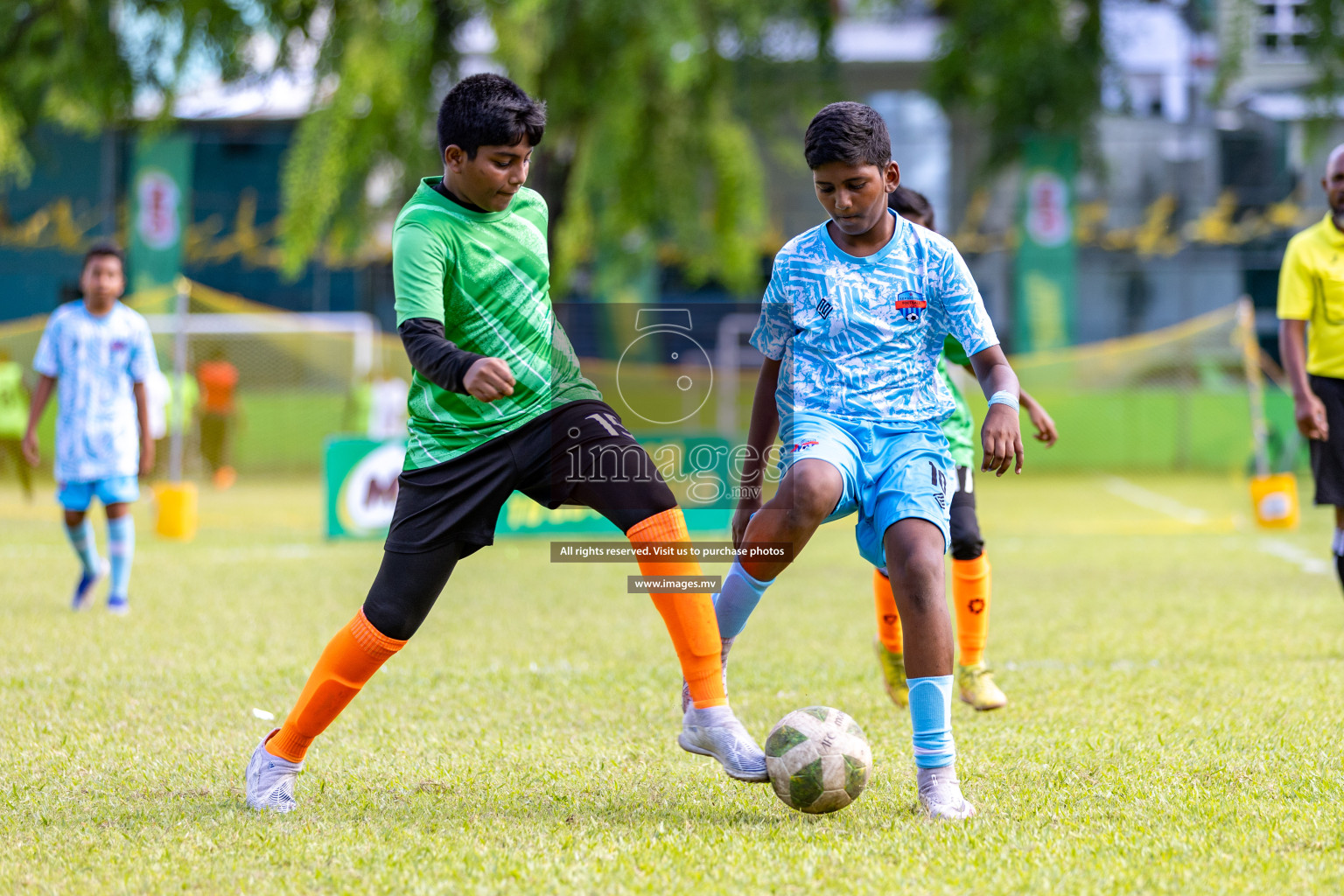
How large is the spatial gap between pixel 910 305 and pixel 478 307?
3.71ft

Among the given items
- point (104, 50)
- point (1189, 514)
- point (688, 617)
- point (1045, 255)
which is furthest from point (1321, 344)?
point (1045, 255)

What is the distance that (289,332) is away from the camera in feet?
61.8

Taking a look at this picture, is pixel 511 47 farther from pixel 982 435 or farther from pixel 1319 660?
pixel 982 435

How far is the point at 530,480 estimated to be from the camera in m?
3.62

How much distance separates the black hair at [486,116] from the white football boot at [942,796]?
1.90m

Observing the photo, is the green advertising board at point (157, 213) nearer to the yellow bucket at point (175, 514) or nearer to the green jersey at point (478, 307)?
the yellow bucket at point (175, 514)

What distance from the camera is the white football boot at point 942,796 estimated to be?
3.36 m

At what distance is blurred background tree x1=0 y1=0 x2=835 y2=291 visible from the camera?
1450cm

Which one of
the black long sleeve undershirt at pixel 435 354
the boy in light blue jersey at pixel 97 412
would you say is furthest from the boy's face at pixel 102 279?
the black long sleeve undershirt at pixel 435 354

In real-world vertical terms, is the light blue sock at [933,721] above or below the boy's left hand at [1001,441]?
below

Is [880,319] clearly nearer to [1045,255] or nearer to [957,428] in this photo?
[957,428]

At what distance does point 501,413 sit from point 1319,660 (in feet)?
13.1

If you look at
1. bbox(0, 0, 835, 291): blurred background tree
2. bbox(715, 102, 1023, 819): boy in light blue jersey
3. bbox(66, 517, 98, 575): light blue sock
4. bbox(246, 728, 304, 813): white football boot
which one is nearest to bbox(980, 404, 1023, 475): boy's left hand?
bbox(715, 102, 1023, 819): boy in light blue jersey

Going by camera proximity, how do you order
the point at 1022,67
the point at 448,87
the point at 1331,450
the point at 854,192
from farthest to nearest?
the point at 1022,67 < the point at 448,87 < the point at 1331,450 < the point at 854,192
